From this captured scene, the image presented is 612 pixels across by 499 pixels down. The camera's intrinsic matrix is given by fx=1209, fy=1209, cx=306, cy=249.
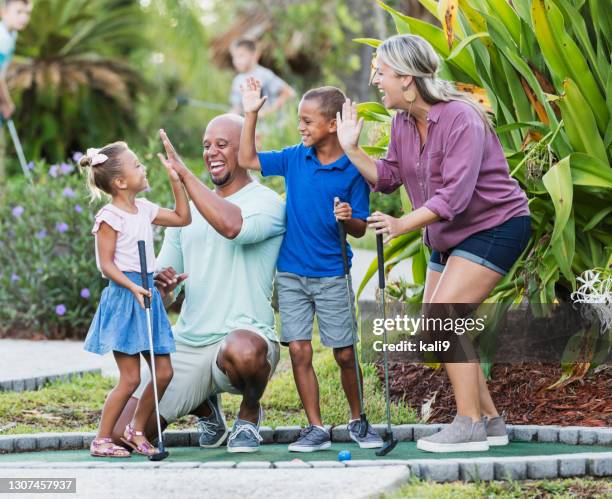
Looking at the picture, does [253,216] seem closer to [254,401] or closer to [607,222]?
[254,401]

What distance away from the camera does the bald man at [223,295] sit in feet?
17.1

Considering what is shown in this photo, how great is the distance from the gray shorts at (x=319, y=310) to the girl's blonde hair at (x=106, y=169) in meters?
0.87

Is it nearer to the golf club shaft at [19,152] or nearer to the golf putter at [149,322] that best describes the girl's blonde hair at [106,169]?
the golf putter at [149,322]

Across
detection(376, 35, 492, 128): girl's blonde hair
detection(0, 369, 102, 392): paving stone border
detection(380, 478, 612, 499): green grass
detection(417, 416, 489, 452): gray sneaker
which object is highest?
detection(376, 35, 492, 128): girl's blonde hair

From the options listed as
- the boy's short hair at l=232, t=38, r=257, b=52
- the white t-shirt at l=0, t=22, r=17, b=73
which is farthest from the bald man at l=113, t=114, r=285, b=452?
the white t-shirt at l=0, t=22, r=17, b=73

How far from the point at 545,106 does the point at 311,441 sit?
6.77 ft

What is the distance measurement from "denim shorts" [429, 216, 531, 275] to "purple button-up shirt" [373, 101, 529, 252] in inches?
1.2

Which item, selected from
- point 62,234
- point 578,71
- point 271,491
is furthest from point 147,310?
point 62,234

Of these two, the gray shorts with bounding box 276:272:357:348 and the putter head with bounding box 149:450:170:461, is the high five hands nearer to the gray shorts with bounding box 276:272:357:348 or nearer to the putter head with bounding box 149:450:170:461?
the gray shorts with bounding box 276:272:357:348

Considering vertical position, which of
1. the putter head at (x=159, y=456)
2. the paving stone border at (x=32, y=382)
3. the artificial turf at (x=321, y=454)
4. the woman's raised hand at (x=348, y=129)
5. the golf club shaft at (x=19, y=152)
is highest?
the golf club shaft at (x=19, y=152)

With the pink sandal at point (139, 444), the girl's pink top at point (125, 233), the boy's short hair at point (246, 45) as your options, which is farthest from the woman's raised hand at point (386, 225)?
the boy's short hair at point (246, 45)

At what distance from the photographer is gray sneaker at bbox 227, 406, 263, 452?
5188 mm

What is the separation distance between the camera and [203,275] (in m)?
5.44

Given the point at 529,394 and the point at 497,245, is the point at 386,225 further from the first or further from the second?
the point at 529,394
